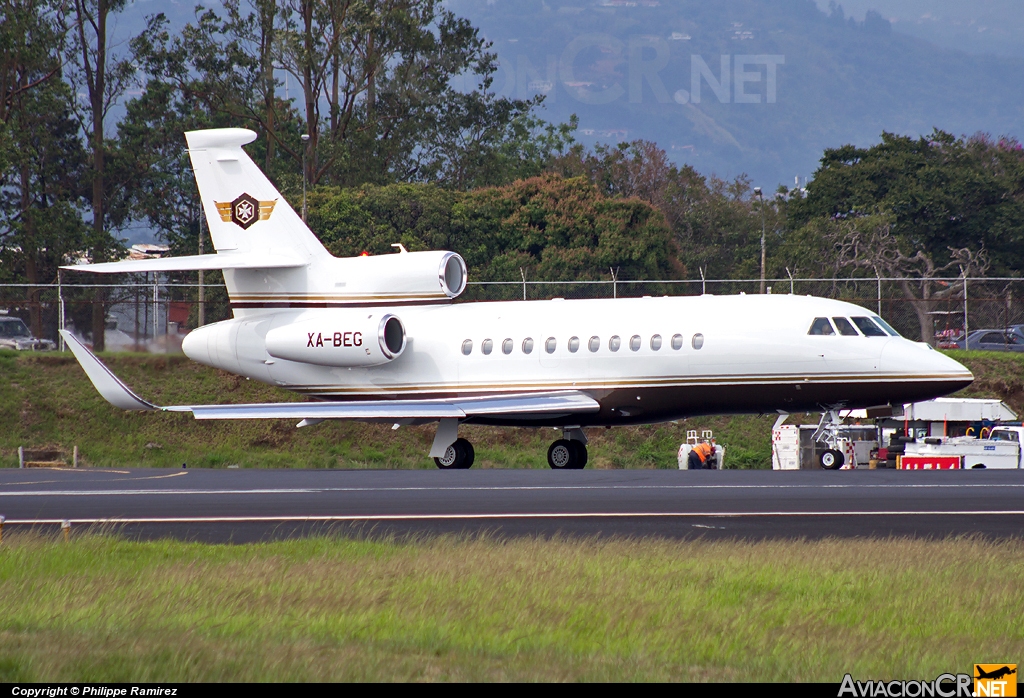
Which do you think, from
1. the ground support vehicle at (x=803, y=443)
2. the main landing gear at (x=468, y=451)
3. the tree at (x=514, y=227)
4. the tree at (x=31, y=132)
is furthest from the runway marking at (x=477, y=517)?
the tree at (x=514, y=227)

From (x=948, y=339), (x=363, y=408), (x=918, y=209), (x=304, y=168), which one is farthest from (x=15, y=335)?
(x=918, y=209)

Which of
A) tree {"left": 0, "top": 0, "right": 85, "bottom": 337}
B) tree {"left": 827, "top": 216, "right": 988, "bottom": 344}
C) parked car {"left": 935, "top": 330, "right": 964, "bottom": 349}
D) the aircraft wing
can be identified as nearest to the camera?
the aircraft wing

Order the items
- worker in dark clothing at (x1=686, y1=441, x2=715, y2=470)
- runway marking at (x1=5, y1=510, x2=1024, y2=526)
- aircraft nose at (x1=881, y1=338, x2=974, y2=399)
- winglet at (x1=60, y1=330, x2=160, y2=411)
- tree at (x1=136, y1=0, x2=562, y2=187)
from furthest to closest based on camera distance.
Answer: tree at (x1=136, y1=0, x2=562, y2=187), worker in dark clothing at (x1=686, y1=441, x2=715, y2=470), winglet at (x1=60, y1=330, x2=160, y2=411), aircraft nose at (x1=881, y1=338, x2=974, y2=399), runway marking at (x1=5, y1=510, x2=1024, y2=526)

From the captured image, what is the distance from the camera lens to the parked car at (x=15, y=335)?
4250 cm

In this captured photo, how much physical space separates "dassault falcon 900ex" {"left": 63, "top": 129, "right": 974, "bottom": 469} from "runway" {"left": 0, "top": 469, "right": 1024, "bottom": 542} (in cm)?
186

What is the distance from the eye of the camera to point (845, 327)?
23.5 meters

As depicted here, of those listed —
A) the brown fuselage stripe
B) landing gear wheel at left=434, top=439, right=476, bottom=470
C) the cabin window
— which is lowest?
landing gear wheel at left=434, top=439, right=476, bottom=470

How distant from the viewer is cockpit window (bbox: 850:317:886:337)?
23.5m

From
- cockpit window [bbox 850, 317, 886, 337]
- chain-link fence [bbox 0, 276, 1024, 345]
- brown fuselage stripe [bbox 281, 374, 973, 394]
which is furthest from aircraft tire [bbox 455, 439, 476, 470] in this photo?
chain-link fence [bbox 0, 276, 1024, 345]

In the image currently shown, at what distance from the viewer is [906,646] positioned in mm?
8305

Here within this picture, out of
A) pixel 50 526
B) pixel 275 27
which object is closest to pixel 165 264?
pixel 50 526

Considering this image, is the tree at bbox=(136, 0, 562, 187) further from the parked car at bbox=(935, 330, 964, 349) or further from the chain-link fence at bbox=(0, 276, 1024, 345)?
the parked car at bbox=(935, 330, 964, 349)

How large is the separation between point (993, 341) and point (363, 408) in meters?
25.8

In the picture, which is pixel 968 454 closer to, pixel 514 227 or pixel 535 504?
pixel 535 504
